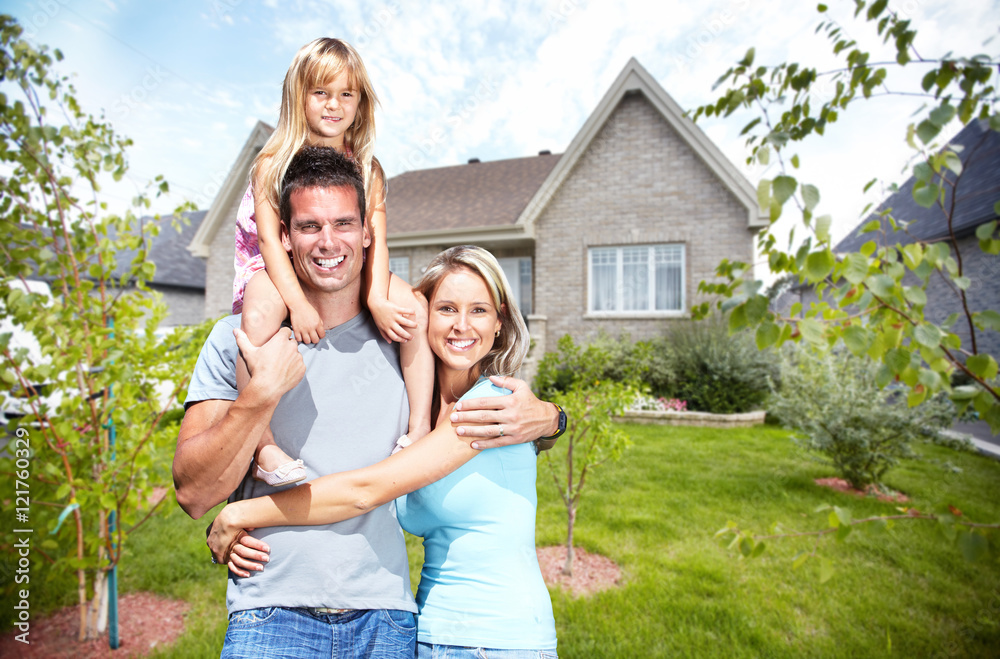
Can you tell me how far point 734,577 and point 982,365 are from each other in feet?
10.9

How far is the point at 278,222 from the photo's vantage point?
182cm

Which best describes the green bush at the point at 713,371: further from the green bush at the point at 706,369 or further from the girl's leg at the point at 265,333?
the girl's leg at the point at 265,333

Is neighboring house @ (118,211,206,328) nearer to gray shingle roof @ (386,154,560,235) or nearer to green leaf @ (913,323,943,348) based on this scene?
gray shingle roof @ (386,154,560,235)

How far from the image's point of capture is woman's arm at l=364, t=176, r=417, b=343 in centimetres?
186

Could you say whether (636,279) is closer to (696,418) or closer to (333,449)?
(696,418)

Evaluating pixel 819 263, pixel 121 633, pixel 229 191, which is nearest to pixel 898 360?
pixel 819 263

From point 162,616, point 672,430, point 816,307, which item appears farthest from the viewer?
point 672,430

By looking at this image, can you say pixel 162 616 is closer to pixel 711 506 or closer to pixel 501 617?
pixel 501 617

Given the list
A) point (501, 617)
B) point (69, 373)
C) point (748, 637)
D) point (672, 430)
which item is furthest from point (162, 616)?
point (672, 430)

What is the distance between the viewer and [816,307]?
80.3 inches

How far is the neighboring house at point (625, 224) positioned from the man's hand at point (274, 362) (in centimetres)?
1155

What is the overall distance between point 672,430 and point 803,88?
8475 mm

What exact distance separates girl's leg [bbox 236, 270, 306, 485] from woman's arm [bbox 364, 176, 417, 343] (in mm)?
301

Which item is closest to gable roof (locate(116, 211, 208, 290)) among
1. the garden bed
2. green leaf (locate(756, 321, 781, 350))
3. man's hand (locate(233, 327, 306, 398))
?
the garden bed
